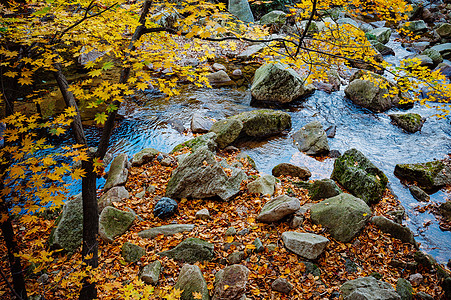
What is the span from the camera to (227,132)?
8281mm

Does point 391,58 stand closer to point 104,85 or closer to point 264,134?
point 264,134

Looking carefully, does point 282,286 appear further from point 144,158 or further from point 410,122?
point 410,122

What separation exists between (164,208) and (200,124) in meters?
4.70

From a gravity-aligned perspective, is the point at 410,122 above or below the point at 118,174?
above

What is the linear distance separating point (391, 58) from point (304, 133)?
11.5 m

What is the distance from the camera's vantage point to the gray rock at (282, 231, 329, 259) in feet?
13.5

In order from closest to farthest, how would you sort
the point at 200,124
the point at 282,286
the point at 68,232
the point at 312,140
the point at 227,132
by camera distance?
the point at 282,286 → the point at 68,232 → the point at 227,132 → the point at 312,140 → the point at 200,124

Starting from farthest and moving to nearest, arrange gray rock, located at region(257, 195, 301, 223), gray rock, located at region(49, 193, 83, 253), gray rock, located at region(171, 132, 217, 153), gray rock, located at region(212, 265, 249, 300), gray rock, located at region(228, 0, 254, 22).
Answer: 1. gray rock, located at region(228, 0, 254, 22)
2. gray rock, located at region(171, 132, 217, 153)
3. gray rock, located at region(257, 195, 301, 223)
4. gray rock, located at region(49, 193, 83, 253)
5. gray rock, located at region(212, 265, 249, 300)

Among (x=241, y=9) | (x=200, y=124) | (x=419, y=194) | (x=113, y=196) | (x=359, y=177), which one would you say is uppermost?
(x=241, y=9)

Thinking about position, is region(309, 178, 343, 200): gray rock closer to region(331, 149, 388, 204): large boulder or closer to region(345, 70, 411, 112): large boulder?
region(331, 149, 388, 204): large boulder

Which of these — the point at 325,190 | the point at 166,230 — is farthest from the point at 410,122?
the point at 166,230

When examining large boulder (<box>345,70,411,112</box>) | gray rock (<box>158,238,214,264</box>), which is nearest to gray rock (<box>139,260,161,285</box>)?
gray rock (<box>158,238,214,264</box>)

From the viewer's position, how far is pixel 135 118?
9.91m

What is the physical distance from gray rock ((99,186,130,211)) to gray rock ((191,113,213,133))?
3988mm
